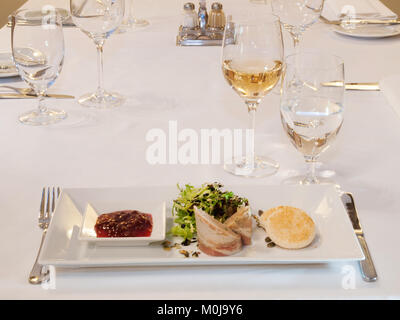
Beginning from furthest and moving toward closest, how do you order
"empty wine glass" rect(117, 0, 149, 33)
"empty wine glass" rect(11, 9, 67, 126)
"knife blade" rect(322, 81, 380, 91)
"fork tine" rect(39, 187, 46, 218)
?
1. "empty wine glass" rect(117, 0, 149, 33)
2. "knife blade" rect(322, 81, 380, 91)
3. "empty wine glass" rect(11, 9, 67, 126)
4. "fork tine" rect(39, 187, 46, 218)

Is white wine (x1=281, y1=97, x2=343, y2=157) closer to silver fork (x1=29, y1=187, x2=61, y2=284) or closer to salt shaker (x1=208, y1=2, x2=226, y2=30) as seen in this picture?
silver fork (x1=29, y1=187, x2=61, y2=284)

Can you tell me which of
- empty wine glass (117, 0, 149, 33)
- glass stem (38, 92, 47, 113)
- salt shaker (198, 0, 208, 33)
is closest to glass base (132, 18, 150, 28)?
empty wine glass (117, 0, 149, 33)

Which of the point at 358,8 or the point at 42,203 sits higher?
the point at 358,8

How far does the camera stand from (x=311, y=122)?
931 millimetres

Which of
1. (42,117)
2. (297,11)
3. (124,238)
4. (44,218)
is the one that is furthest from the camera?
(297,11)

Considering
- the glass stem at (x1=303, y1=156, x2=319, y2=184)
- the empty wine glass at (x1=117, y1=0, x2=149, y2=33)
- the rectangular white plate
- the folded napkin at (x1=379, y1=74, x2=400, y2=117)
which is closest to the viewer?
the rectangular white plate

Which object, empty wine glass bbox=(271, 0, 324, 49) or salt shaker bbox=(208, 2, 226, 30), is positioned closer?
empty wine glass bbox=(271, 0, 324, 49)

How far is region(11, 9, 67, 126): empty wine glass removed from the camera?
1.18 meters

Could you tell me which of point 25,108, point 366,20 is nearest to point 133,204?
point 25,108

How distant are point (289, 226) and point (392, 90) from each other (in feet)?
2.35

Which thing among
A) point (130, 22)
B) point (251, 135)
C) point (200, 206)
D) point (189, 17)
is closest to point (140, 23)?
point (130, 22)

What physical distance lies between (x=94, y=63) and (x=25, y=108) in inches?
14.3

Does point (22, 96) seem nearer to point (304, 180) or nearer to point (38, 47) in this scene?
point (38, 47)

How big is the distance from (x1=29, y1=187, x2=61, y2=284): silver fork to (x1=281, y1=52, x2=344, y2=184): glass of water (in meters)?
0.38
